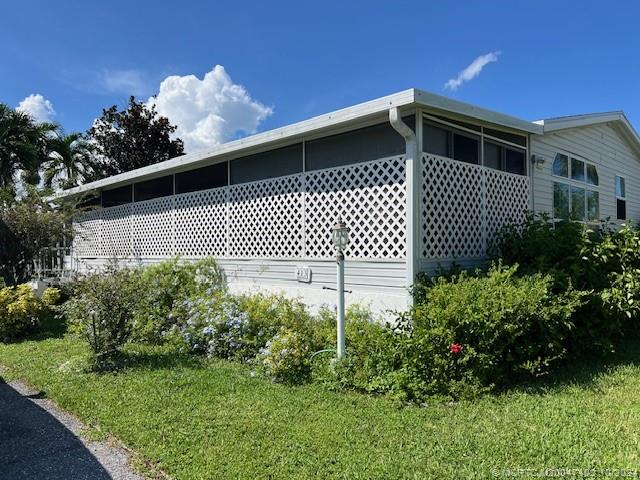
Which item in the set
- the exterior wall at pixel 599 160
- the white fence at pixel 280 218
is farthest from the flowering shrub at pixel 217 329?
the exterior wall at pixel 599 160

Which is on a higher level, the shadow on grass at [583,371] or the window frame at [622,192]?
the window frame at [622,192]

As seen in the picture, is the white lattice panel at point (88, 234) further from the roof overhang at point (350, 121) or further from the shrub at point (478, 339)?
the shrub at point (478, 339)

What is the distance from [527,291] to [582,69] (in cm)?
905

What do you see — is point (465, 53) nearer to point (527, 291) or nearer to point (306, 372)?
point (527, 291)

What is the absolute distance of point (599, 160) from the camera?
1059 cm

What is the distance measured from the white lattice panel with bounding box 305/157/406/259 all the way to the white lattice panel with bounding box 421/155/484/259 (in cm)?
36

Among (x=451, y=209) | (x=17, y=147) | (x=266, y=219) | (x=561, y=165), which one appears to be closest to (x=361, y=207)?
(x=451, y=209)

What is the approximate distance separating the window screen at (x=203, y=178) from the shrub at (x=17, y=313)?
12.0 ft

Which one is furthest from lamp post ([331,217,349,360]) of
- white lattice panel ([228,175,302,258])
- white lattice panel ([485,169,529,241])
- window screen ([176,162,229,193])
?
window screen ([176,162,229,193])

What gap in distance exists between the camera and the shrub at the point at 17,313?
25.7 ft

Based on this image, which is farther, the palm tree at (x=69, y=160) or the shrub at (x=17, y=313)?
the palm tree at (x=69, y=160)

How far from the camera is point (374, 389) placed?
15.4 ft

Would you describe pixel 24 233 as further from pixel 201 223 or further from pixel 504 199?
pixel 504 199

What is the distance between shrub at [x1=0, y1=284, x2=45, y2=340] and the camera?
7.82 metres
